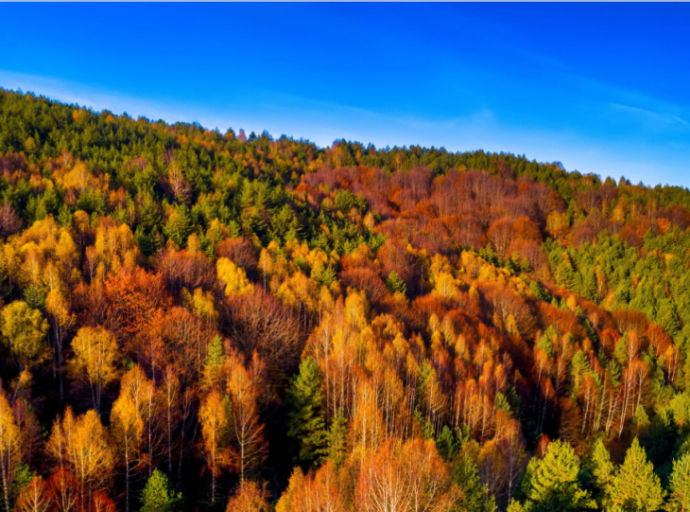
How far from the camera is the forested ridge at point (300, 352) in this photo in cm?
2631

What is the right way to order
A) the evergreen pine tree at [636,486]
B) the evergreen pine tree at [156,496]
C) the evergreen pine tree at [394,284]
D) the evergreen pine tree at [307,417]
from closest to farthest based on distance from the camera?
the evergreen pine tree at [156,496], the evergreen pine tree at [636,486], the evergreen pine tree at [307,417], the evergreen pine tree at [394,284]

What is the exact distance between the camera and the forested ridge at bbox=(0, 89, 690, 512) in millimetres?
26312

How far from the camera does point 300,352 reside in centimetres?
4647

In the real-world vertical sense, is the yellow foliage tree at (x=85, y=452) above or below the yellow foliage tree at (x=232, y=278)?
below

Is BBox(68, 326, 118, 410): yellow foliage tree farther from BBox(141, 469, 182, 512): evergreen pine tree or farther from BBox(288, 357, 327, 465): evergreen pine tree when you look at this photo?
BBox(288, 357, 327, 465): evergreen pine tree

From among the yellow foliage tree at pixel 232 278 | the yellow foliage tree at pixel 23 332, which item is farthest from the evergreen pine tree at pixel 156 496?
the yellow foliage tree at pixel 232 278

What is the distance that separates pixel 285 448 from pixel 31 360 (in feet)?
67.1

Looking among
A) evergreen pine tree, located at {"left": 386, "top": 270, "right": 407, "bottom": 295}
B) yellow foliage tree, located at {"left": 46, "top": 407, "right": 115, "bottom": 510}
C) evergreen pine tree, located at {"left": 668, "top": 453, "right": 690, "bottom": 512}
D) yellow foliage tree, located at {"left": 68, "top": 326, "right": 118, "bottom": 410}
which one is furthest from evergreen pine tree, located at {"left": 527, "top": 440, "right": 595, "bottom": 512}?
evergreen pine tree, located at {"left": 386, "top": 270, "right": 407, "bottom": 295}

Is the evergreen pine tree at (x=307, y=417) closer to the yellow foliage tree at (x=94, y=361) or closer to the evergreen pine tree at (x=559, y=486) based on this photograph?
the yellow foliage tree at (x=94, y=361)

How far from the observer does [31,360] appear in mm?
34938

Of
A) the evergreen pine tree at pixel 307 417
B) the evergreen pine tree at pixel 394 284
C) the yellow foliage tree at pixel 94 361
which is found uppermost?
the evergreen pine tree at pixel 394 284

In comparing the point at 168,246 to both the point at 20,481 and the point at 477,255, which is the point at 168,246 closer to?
the point at 20,481

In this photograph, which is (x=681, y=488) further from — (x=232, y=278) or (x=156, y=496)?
(x=232, y=278)

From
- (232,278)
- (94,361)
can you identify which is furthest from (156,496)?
(232,278)
